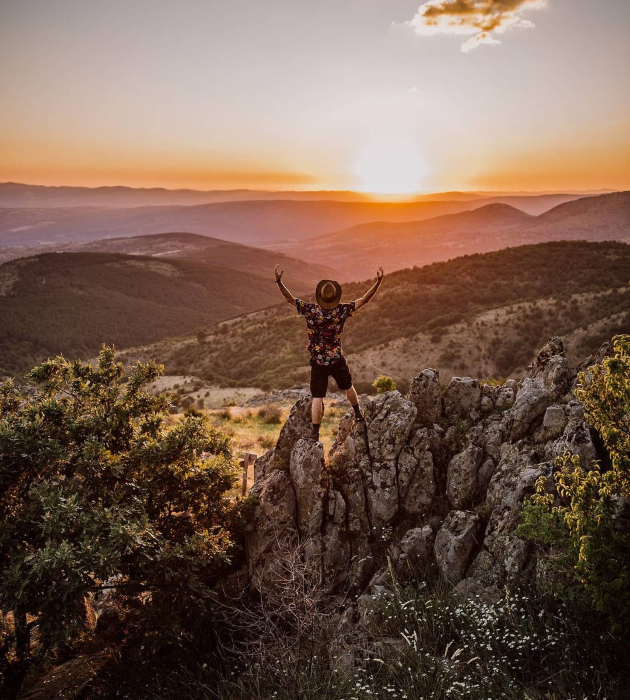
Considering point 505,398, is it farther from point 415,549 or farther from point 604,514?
point 604,514

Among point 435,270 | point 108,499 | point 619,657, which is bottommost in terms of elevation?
point 619,657

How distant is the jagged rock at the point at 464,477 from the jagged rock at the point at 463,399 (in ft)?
3.31

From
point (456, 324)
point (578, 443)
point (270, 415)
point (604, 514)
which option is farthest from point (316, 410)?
point (456, 324)

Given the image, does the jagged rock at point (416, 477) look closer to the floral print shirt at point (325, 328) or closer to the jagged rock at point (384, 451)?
the jagged rock at point (384, 451)

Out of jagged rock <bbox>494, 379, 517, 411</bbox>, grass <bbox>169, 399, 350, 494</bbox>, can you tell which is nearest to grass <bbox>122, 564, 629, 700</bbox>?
jagged rock <bbox>494, 379, 517, 411</bbox>

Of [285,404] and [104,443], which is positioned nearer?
[104,443]

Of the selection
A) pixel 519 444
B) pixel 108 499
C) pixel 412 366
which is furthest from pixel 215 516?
pixel 412 366

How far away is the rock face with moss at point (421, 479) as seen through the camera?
6.99 m

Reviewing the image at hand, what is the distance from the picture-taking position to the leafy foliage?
14.8 ft

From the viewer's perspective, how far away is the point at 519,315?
139 ft

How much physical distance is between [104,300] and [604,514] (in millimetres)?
126033

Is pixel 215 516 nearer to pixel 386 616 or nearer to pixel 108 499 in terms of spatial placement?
pixel 108 499

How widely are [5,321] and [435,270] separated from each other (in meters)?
85.3

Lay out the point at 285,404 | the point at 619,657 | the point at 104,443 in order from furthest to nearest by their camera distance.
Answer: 1. the point at 285,404
2. the point at 104,443
3. the point at 619,657
